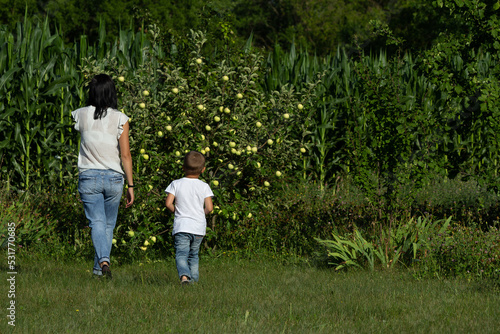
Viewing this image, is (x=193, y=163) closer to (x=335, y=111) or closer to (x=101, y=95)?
(x=101, y=95)

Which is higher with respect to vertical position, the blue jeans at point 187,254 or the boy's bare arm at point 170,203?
the boy's bare arm at point 170,203

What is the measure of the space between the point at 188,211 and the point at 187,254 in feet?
1.38

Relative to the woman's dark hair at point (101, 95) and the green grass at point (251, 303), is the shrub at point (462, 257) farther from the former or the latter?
the woman's dark hair at point (101, 95)

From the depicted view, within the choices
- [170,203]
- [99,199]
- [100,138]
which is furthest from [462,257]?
[100,138]

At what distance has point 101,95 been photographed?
19.1ft

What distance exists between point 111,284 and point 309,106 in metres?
3.31

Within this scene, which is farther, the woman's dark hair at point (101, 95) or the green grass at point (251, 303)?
the woman's dark hair at point (101, 95)

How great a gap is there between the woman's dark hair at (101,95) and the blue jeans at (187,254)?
1417mm

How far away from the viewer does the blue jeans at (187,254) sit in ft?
19.0

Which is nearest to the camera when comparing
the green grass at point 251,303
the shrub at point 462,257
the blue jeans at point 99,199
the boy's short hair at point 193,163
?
the green grass at point 251,303

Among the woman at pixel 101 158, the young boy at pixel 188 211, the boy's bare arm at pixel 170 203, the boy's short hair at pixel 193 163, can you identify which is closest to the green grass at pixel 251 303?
the young boy at pixel 188 211

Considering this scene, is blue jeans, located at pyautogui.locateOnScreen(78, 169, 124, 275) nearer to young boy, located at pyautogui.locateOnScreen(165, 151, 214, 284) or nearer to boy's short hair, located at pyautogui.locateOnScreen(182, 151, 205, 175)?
young boy, located at pyautogui.locateOnScreen(165, 151, 214, 284)

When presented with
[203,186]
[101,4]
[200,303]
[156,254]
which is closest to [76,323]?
[200,303]

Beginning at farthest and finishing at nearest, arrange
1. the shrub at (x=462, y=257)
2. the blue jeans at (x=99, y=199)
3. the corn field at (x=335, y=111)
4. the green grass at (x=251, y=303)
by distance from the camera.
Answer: the corn field at (x=335, y=111) → the shrub at (x=462, y=257) → the blue jeans at (x=99, y=199) → the green grass at (x=251, y=303)
